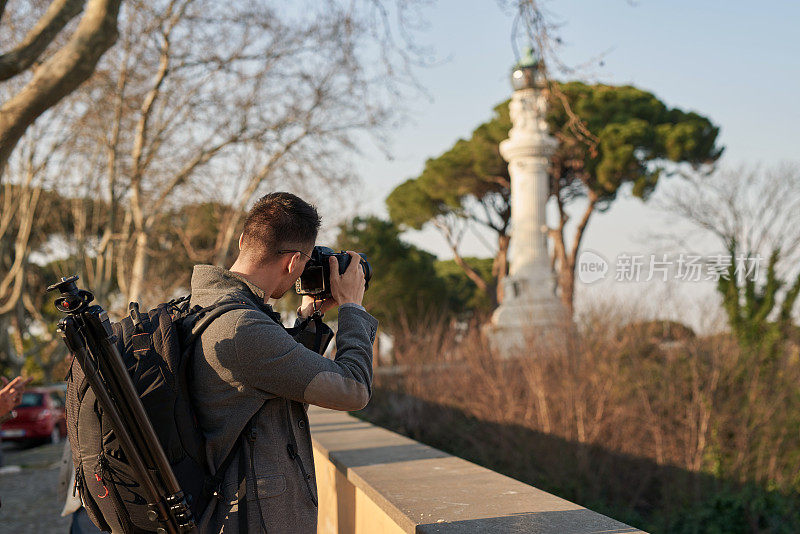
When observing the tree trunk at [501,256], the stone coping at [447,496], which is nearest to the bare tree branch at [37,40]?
the stone coping at [447,496]

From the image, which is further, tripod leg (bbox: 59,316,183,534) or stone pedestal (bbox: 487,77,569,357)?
stone pedestal (bbox: 487,77,569,357)

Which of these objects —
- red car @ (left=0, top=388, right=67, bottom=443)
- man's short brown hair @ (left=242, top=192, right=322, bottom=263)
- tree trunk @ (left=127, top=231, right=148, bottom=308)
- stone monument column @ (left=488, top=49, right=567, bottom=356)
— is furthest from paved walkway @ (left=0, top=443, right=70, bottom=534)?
stone monument column @ (left=488, top=49, right=567, bottom=356)

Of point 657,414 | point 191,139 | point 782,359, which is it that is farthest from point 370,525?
point 191,139

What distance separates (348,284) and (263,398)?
48 centimetres

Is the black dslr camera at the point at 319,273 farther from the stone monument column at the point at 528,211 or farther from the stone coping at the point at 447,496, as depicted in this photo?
the stone monument column at the point at 528,211

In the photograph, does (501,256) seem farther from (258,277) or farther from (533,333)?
(258,277)

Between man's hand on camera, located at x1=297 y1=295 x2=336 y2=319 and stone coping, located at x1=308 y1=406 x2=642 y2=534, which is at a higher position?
man's hand on camera, located at x1=297 y1=295 x2=336 y2=319

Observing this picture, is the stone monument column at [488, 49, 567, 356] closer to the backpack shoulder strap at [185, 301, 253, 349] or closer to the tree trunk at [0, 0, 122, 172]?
the tree trunk at [0, 0, 122, 172]

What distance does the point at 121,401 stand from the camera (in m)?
1.87

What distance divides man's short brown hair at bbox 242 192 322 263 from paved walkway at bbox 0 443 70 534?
17.7 ft

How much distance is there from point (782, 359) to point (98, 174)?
51.8 feet

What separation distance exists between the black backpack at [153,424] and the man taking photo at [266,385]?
4 centimetres

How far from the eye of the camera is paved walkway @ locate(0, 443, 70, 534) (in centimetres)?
790

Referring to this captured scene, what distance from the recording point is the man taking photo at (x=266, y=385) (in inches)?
77.7
